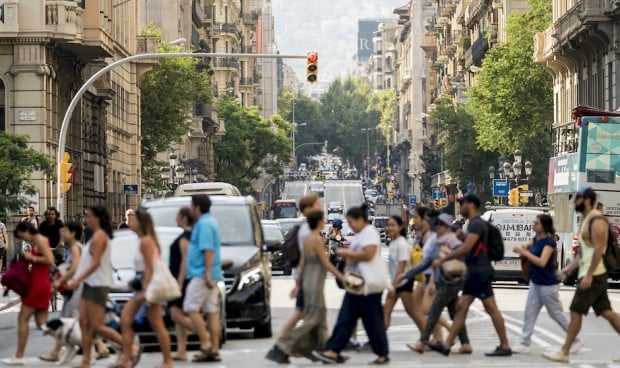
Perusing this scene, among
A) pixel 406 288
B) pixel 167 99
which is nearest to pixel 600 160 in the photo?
pixel 406 288

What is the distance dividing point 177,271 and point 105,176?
4677 centimetres

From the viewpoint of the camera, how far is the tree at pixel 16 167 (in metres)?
42.9

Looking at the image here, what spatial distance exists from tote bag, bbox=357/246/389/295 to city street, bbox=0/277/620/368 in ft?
3.42

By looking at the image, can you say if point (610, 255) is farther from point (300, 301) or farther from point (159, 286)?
point (159, 286)

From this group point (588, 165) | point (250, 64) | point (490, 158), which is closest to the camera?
point (588, 165)

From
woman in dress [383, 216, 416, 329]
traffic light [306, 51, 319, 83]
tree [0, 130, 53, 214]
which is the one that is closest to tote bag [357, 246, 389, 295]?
woman in dress [383, 216, 416, 329]

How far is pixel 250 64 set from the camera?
167 metres

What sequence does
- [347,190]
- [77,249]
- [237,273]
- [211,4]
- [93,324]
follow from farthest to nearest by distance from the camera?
[347,190], [211,4], [237,273], [77,249], [93,324]

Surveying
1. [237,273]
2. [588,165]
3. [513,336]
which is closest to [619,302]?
[588,165]

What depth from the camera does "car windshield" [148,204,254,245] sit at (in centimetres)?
2391

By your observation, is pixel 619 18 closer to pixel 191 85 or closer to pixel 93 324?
pixel 191 85

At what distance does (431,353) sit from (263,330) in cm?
326

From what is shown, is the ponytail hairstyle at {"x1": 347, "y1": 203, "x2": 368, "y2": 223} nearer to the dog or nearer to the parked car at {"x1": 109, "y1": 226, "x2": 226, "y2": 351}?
the parked car at {"x1": 109, "y1": 226, "x2": 226, "y2": 351}

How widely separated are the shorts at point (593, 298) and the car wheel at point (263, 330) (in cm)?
508
